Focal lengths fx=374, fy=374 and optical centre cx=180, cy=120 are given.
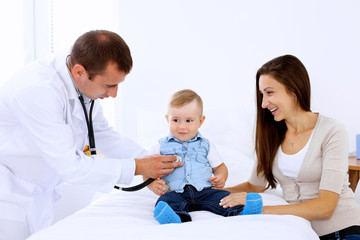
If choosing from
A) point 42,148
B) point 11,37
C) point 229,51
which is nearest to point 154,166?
point 42,148

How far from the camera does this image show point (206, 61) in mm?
2834

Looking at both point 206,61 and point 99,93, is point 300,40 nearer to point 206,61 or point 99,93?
point 206,61

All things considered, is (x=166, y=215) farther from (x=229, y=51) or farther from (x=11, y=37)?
(x=11, y=37)

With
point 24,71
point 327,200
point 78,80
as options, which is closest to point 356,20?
point 327,200

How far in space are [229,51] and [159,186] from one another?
145cm

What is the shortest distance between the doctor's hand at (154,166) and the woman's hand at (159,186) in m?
0.04

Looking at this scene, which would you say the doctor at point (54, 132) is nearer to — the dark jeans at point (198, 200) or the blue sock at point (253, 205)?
the dark jeans at point (198, 200)

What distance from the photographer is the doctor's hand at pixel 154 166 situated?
62.2 inches

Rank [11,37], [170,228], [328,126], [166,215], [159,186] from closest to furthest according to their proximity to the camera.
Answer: [170,228]
[166,215]
[328,126]
[159,186]
[11,37]

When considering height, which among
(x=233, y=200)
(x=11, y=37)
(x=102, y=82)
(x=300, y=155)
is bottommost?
(x=233, y=200)

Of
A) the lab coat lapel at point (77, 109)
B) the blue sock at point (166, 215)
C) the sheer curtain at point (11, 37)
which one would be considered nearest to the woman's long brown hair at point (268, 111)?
the blue sock at point (166, 215)

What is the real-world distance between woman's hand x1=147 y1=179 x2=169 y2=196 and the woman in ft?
1.00

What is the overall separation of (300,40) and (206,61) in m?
0.69

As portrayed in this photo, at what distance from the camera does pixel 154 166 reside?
1593mm
